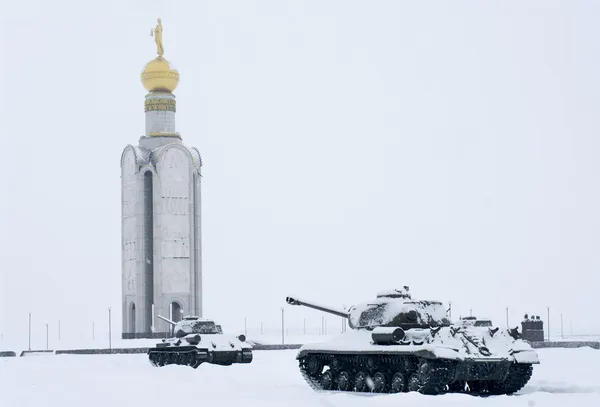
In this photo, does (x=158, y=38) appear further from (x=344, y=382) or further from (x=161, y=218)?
(x=344, y=382)

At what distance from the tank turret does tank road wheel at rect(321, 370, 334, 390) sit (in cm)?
120

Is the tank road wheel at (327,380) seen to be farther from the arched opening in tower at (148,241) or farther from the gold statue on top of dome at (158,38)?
the gold statue on top of dome at (158,38)

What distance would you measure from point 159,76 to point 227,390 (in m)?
44.7

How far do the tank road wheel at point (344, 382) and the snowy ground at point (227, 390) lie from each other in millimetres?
750

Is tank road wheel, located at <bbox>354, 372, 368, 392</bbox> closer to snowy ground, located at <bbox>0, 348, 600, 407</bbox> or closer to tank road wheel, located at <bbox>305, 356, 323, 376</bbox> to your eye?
snowy ground, located at <bbox>0, 348, 600, 407</bbox>

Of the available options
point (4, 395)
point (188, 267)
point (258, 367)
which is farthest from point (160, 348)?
point (188, 267)

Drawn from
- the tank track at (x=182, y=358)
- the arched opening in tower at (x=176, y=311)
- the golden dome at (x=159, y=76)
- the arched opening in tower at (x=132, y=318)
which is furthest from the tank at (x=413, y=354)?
Answer: the arched opening in tower at (x=132, y=318)

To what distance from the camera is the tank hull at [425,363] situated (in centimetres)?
2294

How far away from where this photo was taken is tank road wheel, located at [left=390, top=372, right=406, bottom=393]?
23656 mm

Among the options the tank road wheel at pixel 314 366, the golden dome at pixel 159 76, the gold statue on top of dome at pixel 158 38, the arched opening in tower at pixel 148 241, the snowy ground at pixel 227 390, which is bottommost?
the snowy ground at pixel 227 390

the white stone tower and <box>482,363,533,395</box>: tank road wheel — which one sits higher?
the white stone tower

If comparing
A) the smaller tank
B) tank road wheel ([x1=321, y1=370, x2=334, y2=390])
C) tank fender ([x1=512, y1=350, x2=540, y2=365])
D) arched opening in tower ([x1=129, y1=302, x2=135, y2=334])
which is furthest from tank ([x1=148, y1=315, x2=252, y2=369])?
arched opening in tower ([x1=129, y1=302, x2=135, y2=334])

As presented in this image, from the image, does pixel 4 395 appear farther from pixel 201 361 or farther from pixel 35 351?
pixel 35 351

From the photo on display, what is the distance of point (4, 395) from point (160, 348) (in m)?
14.8
